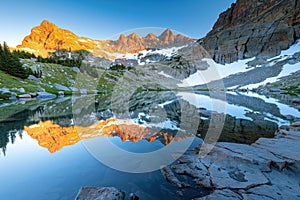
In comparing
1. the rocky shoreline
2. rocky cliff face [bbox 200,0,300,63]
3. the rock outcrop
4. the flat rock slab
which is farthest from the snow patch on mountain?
the rocky shoreline

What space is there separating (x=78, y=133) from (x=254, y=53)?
181m

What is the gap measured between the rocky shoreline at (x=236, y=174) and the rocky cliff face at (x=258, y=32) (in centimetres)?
16596

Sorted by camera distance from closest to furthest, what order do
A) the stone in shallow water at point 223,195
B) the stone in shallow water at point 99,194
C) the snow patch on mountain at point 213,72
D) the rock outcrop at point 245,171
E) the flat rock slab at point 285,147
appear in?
the stone in shallow water at point 99,194
the stone in shallow water at point 223,195
the rock outcrop at point 245,171
the flat rock slab at point 285,147
the snow patch on mountain at point 213,72

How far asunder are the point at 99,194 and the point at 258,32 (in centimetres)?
19066

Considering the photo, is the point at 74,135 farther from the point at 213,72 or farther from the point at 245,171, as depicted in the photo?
the point at 213,72

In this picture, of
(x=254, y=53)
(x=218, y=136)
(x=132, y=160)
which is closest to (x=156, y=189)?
(x=132, y=160)

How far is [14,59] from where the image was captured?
52.7 metres

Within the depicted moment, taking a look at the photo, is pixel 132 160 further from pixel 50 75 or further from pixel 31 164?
pixel 50 75

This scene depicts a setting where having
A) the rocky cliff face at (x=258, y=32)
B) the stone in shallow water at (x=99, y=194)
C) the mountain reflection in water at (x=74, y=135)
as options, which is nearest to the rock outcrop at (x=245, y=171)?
the stone in shallow water at (x=99, y=194)

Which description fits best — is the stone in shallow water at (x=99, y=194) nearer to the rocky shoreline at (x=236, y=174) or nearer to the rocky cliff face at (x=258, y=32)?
the rocky shoreline at (x=236, y=174)

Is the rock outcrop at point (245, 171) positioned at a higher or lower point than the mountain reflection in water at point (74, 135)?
higher

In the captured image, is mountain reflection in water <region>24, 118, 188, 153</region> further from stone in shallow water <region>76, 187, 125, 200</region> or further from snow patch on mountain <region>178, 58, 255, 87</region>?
snow patch on mountain <region>178, 58, 255, 87</region>

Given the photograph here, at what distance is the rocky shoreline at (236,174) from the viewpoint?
545 centimetres

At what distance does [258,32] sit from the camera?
494 feet
